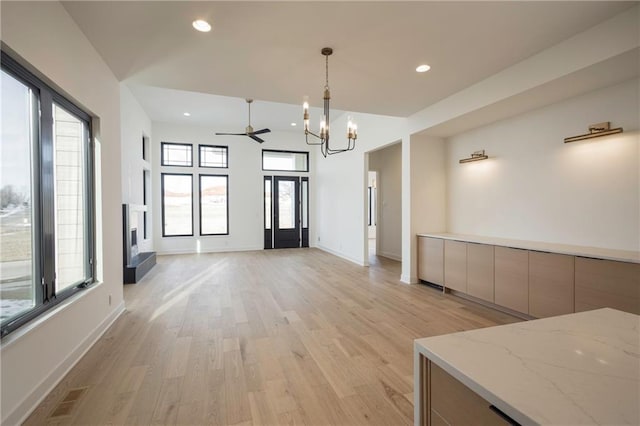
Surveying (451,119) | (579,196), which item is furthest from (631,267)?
(451,119)

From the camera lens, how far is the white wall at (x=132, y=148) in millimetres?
5355

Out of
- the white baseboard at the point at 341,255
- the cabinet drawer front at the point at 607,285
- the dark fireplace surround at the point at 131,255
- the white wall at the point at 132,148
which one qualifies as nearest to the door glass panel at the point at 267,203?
the white baseboard at the point at 341,255

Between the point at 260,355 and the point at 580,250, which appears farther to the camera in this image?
the point at 580,250

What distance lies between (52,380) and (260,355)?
4.90ft

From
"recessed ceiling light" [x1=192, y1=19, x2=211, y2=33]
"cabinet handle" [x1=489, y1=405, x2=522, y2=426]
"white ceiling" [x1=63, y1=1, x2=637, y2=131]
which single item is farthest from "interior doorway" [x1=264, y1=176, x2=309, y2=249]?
"cabinet handle" [x1=489, y1=405, x2=522, y2=426]

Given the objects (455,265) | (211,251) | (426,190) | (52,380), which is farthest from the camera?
(211,251)

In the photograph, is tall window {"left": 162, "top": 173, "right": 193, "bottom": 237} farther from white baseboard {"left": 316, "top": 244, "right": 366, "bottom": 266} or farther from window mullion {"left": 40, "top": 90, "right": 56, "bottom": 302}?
window mullion {"left": 40, "top": 90, "right": 56, "bottom": 302}

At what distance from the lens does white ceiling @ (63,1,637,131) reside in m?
2.26

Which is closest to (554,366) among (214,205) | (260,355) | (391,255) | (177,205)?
(260,355)

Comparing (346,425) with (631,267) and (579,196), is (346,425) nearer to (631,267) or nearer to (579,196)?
(631,267)

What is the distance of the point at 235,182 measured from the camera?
8.75 metres

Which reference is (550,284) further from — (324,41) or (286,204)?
(286,204)

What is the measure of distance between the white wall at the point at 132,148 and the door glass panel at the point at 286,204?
3667mm

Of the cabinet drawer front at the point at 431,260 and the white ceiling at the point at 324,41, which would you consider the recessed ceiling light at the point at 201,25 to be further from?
the cabinet drawer front at the point at 431,260
